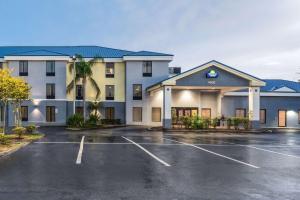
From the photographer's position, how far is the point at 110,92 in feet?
155

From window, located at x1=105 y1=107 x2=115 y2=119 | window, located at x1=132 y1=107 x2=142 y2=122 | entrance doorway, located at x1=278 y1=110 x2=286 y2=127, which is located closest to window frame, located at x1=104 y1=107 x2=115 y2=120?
window, located at x1=105 y1=107 x2=115 y2=119

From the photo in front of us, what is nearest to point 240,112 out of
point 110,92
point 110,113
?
point 110,113

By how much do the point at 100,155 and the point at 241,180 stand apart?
7084 mm

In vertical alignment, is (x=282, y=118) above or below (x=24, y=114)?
below

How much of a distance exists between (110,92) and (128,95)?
264cm

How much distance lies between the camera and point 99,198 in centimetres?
768

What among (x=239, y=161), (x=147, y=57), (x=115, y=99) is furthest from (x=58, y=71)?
(x=239, y=161)

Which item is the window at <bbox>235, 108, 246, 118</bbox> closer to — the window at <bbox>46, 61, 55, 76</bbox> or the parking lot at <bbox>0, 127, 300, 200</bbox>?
the window at <bbox>46, 61, 55, 76</bbox>

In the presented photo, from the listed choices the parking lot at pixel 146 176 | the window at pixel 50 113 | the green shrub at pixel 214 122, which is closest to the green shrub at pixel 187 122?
the green shrub at pixel 214 122

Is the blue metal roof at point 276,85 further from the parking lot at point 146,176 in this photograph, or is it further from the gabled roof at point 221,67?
the parking lot at point 146,176

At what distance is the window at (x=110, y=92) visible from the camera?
47.0m

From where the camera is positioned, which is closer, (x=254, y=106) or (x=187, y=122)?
(x=187, y=122)

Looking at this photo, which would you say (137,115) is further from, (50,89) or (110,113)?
(50,89)

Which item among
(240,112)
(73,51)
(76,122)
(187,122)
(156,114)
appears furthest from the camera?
(73,51)
